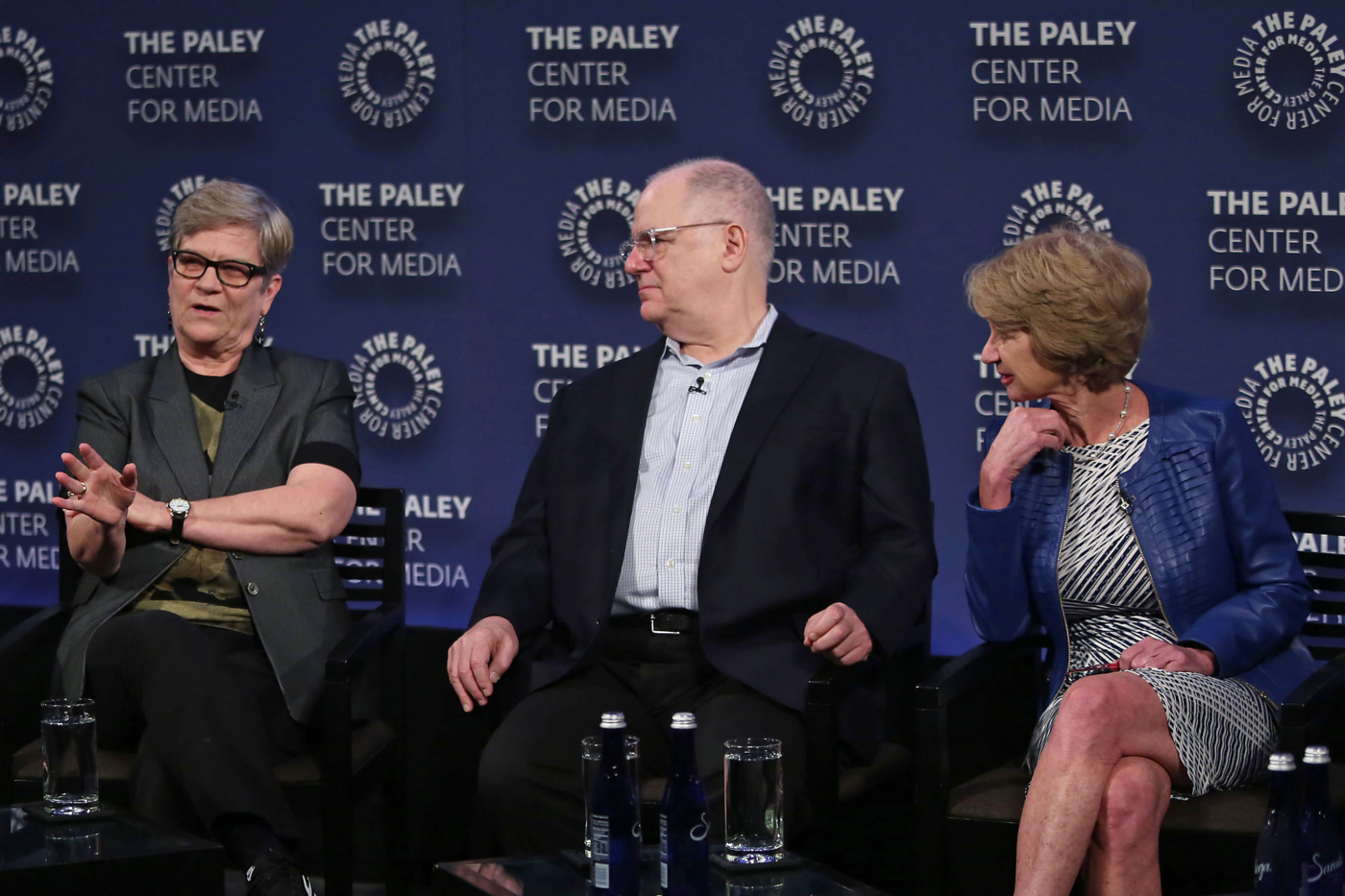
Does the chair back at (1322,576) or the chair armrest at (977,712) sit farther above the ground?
the chair back at (1322,576)

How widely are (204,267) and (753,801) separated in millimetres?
1883

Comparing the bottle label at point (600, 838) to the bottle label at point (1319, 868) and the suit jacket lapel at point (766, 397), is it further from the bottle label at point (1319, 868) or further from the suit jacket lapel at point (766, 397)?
the suit jacket lapel at point (766, 397)

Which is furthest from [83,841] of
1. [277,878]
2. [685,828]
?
[685,828]

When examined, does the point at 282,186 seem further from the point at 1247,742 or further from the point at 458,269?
the point at 1247,742

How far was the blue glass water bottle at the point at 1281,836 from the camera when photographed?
201 cm

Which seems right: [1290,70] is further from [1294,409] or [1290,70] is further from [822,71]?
[822,71]

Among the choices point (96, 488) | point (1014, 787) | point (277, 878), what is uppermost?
point (96, 488)

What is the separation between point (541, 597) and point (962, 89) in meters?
1.70

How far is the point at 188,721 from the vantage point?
293cm

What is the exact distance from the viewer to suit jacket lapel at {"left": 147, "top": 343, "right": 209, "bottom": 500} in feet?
11.0

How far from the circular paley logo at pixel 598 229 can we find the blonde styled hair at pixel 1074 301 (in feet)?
4.84

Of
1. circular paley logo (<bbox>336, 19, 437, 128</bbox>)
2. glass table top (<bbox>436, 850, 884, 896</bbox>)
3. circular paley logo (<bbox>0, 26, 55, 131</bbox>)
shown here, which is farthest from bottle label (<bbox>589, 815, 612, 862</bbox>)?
circular paley logo (<bbox>0, 26, 55, 131</bbox>)

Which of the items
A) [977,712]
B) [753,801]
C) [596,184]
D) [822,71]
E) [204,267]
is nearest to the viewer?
[753,801]

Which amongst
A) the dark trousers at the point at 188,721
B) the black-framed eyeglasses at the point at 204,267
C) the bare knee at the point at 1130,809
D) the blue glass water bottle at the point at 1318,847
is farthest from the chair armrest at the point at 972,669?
the black-framed eyeglasses at the point at 204,267
